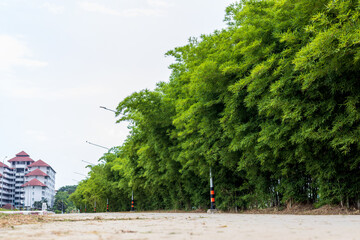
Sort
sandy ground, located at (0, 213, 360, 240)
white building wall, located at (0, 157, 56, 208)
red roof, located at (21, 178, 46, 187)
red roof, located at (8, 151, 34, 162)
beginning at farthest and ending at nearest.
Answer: red roof, located at (8, 151, 34, 162)
white building wall, located at (0, 157, 56, 208)
red roof, located at (21, 178, 46, 187)
sandy ground, located at (0, 213, 360, 240)

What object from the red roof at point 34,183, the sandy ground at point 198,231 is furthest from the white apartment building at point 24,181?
the sandy ground at point 198,231

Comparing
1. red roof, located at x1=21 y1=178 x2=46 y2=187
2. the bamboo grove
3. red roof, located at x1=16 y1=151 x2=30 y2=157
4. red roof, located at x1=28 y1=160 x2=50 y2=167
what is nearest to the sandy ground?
the bamboo grove

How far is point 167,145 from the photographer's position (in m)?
15.9

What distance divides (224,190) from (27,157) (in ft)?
417

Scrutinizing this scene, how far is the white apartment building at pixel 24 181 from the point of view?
10944 centimetres

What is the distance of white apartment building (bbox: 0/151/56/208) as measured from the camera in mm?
109438

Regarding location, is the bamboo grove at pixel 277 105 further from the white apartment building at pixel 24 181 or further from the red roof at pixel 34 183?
the white apartment building at pixel 24 181

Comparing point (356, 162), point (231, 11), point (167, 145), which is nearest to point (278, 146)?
point (356, 162)

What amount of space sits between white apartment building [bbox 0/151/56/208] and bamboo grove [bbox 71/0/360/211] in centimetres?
10680

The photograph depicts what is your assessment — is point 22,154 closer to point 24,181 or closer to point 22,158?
point 22,158

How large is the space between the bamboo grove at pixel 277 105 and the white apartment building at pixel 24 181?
350 feet

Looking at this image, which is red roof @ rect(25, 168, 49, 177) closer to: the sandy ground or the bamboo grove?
the bamboo grove

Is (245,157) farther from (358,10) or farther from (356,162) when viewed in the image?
(358,10)

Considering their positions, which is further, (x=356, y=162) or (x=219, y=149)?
(x=219, y=149)
